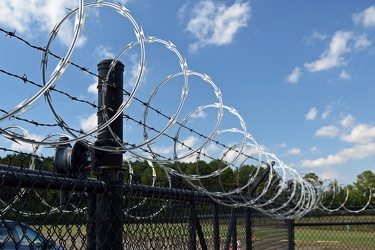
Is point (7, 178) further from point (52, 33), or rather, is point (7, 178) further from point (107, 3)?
point (107, 3)

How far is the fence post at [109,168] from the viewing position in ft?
9.50

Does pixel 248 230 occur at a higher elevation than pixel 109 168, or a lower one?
lower

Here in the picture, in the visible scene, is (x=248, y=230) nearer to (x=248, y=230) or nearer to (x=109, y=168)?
(x=248, y=230)

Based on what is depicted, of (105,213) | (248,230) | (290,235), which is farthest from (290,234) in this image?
(105,213)

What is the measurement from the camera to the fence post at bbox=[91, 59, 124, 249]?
2896 mm

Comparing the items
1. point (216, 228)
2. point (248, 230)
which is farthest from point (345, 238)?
point (216, 228)

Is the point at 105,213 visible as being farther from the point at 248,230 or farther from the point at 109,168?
the point at 248,230

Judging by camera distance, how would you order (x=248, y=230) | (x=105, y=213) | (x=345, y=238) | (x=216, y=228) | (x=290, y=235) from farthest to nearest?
(x=345, y=238) < (x=290, y=235) < (x=248, y=230) < (x=216, y=228) < (x=105, y=213)

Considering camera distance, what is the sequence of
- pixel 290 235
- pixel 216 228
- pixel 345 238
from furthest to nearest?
pixel 345 238 → pixel 290 235 → pixel 216 228

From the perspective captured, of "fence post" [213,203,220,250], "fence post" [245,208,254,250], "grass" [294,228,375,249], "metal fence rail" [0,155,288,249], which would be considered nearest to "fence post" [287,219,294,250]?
"grass" [294,228,375,249]

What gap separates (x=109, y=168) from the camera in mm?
2939

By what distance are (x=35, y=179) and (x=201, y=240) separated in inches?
87.5

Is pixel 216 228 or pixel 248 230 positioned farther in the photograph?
pixel 248 230

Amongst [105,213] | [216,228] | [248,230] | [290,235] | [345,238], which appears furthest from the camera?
[345,238]
